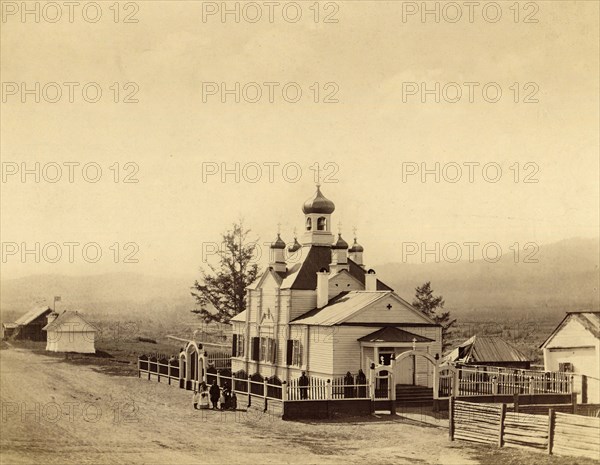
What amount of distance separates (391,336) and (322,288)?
4279 mm

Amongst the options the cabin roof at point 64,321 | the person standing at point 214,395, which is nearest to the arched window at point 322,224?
the person standing at point 214,395

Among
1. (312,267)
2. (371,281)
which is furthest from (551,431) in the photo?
(312,267)

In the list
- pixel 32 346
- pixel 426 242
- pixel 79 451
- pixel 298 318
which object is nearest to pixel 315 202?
pixel 298 318

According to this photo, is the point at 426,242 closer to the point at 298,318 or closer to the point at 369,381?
the point at 369,381

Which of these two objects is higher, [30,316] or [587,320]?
[587,320]

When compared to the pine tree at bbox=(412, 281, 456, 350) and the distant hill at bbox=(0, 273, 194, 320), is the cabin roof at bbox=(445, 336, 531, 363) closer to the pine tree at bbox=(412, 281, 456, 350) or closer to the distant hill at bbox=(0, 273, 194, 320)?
the pine tree at bbox=(412, 281, 456, 350)

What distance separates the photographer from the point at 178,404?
2902cm

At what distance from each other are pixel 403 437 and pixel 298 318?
1069 cm

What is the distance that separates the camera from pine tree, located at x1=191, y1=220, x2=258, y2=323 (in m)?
29.2

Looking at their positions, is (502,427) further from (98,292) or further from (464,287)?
(98,292)

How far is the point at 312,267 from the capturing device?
116 ft

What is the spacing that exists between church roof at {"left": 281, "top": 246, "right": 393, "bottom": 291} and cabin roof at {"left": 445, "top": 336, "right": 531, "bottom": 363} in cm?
501

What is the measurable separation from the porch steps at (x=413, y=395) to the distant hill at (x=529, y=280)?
340cm

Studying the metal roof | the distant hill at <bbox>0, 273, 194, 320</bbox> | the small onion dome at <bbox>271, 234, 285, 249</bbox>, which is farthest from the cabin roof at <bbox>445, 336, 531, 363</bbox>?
the distant hill at <bbox>0, 273, 194, 320</bbox>
